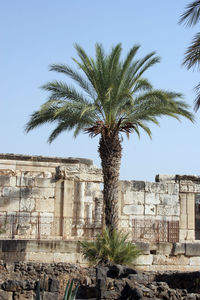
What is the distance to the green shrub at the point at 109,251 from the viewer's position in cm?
1581

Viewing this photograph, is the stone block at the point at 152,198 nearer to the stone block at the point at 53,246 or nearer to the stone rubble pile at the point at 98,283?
the stone block at the point at 53,246

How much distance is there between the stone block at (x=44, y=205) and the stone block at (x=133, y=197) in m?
2.63

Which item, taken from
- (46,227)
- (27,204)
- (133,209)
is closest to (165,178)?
(133,209)

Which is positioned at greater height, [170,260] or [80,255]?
[80,255]

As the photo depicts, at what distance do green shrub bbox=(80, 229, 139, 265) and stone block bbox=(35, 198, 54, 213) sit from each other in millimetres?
3926

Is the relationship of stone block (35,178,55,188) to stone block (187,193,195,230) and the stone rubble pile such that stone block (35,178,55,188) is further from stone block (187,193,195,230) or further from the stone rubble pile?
stone block (187,193,195,230)

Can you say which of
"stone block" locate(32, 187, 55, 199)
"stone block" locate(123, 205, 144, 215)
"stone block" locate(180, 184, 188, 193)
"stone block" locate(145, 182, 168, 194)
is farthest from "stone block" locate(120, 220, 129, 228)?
"stone block" locate(32, 187, 55, 199)

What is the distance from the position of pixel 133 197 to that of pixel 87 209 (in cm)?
216

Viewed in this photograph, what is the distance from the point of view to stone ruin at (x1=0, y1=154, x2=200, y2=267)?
1903cm

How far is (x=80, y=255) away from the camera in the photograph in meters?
17.3

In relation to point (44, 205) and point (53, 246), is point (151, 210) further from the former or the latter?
point (53, 246)

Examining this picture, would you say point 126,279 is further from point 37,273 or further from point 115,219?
point 115,219

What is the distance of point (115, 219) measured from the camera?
1784 centimetres

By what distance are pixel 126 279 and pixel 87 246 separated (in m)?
3.33
